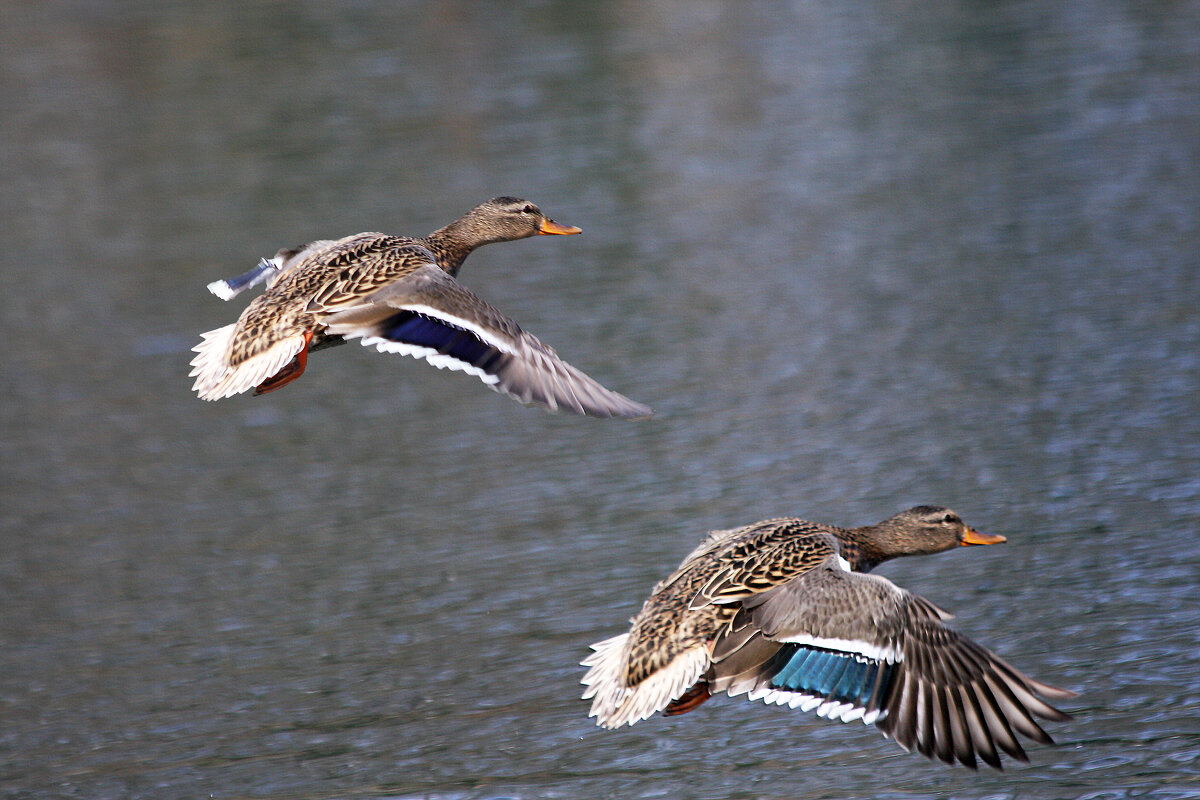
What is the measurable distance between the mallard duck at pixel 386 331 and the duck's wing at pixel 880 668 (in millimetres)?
793

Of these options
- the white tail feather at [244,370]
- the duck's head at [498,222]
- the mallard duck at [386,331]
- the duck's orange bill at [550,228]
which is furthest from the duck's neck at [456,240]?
Result: the white tail feather at [244,370]

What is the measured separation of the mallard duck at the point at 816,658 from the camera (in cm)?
520

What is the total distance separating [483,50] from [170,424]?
10.4 meters

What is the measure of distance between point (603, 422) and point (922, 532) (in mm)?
4136

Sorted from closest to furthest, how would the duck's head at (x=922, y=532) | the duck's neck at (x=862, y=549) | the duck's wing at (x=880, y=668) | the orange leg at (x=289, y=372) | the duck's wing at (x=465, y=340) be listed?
1. the duck's wing at (x=880, y=668)
2. the duck's wing at (x=465, y=340)
3. the orange leg at (x=289, y=372)
4. the duck's neck at (x=862, y=549)
5. the duck's head at (x=922, y=532)

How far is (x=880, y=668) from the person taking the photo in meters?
5.39

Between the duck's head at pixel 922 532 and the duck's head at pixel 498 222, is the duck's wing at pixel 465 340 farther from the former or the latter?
the duck's head at pixel 922 532

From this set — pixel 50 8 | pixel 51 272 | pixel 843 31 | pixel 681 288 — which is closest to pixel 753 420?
pixel 681 288

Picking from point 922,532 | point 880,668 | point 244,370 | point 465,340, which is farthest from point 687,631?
point 244,370

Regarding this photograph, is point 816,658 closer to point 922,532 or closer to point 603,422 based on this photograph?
point 922,532

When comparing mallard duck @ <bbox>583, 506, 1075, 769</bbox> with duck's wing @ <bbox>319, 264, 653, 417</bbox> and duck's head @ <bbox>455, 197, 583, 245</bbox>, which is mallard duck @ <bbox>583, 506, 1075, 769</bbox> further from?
duck's head @ <bbox>455, 197, 583, 245</bbox>

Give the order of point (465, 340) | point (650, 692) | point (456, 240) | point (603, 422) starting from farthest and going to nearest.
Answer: point (603, 422)
point (456, 240)
point (465, 340)
point (650, 692)

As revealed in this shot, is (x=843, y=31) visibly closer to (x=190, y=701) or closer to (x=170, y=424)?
(x=170, y=424)

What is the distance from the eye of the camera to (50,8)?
2502 centimetres
